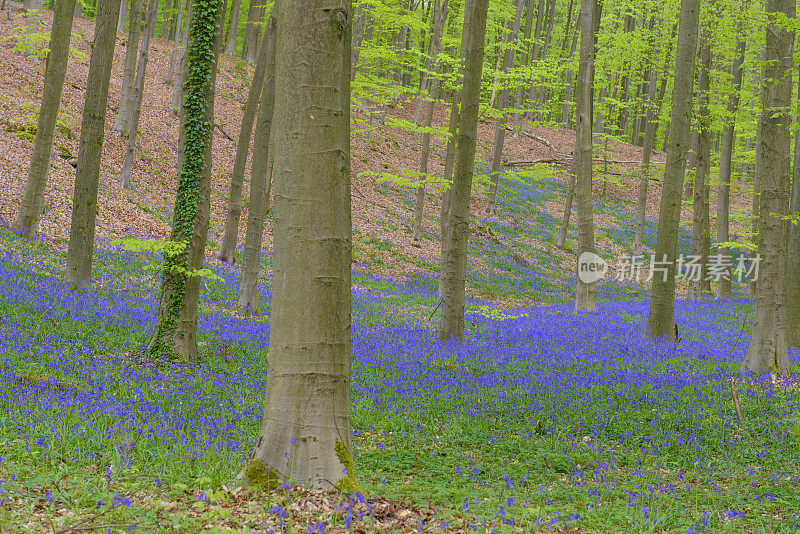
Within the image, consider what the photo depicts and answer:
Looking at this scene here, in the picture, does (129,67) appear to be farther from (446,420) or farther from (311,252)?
(311,252)

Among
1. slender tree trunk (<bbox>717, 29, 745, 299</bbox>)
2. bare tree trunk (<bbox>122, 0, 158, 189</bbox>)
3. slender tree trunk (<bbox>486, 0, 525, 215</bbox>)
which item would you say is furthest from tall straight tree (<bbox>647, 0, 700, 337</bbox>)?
bare tree trunk (<bbox>122, 0, 158, 189</bbox>)

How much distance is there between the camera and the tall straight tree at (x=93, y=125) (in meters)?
11.0

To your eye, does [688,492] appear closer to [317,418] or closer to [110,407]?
[317,418]

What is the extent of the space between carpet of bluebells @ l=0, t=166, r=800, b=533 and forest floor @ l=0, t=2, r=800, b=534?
0.03 metres

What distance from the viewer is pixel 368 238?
80.9 feet

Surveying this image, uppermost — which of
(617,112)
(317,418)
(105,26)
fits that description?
(617,112)

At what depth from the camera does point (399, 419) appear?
665cm

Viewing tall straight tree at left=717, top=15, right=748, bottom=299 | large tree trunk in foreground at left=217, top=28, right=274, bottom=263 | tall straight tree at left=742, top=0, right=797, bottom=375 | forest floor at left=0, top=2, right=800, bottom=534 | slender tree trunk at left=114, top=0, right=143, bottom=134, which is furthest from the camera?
tall straight tree at left=717, top=15, right=748, bottom=299

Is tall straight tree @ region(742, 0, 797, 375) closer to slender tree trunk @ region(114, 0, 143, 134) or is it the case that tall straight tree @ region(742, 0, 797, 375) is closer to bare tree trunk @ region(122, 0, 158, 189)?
bare tree trunk @ region(122, 0, 158, 189)

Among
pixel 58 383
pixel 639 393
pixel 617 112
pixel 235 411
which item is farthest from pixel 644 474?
pixel 617 112

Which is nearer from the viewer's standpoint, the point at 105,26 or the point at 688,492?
the point at 688,492

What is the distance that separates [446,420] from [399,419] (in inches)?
25.7

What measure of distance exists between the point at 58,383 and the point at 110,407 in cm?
126

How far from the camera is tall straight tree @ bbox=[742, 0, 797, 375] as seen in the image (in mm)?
9656
